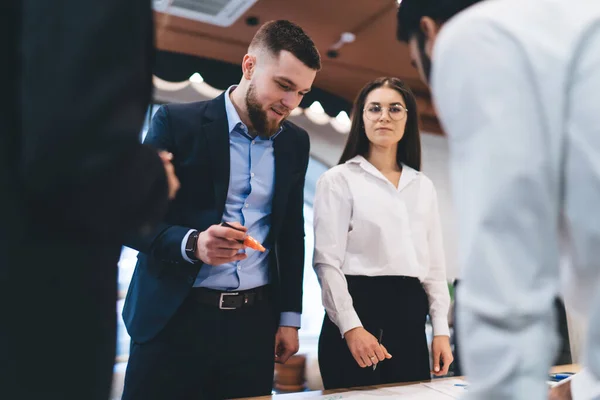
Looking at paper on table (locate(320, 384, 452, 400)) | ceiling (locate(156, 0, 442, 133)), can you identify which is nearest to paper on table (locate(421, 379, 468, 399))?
paper on table (locate(320, 384, 452, 400))

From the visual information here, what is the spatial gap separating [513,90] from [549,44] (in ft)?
0.20

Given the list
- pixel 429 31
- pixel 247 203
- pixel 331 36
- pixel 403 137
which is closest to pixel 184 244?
pixel 247 203

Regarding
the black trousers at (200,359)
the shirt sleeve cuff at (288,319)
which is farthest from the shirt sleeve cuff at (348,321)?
the black trousers at (200,359)

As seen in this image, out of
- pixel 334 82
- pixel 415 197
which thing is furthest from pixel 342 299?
pixel 334 82

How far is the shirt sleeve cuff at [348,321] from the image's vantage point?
165 cm

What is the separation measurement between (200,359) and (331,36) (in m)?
3.18

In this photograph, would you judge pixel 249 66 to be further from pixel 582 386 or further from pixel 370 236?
pixel 582 386

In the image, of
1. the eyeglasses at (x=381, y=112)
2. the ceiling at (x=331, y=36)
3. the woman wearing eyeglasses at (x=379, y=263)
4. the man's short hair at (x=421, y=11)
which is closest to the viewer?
the man's short hair at (x=421, y=11)

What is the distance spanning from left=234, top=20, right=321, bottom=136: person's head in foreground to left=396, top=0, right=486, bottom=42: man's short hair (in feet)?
3.01

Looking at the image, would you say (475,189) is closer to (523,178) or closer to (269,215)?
(523,178)

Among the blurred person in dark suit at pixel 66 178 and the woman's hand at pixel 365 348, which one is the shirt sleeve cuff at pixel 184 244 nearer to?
the woman's hand at pixel 365 348

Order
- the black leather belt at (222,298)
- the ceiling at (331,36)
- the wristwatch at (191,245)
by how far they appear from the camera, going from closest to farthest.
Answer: the wristwatch at (191,245) → the black leather belt at (222,298) → the ceiling at (331,36)

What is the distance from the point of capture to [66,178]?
0.54 metres

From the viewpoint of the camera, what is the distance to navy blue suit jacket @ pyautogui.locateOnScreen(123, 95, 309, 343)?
1.53 metres
